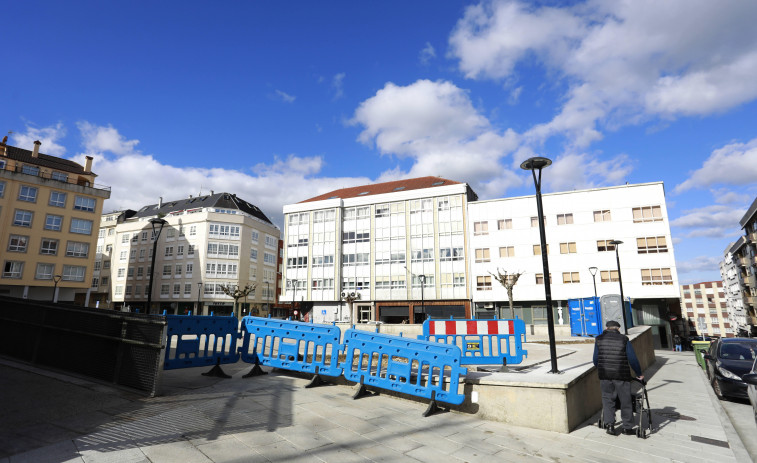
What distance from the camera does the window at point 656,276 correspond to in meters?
37.3

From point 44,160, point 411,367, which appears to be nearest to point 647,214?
point 411,367

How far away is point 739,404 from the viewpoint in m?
8.77

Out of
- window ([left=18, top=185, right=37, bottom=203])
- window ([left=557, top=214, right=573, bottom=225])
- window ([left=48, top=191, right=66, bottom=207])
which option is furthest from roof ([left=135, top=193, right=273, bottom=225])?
window ([left=557, top=214, right=573, bottom=225])

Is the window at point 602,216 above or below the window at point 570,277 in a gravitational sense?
above

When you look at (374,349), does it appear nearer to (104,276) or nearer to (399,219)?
(399,219)

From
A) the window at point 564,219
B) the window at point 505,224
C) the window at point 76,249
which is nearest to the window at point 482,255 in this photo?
the window at point 505,224

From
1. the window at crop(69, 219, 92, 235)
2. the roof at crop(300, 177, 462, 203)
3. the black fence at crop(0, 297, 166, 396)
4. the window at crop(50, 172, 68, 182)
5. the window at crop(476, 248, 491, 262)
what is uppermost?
the roof at crop(300, 177, 462, 203)

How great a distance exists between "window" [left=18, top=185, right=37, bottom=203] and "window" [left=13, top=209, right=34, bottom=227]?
133 centimetres

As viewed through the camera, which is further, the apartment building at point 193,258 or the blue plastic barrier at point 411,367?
the apartment building at point 193,258

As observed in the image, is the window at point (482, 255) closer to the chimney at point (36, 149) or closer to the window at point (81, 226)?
the window at point (81, 226)

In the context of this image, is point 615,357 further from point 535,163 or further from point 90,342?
point 90,342

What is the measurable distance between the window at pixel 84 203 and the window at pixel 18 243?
225 inches

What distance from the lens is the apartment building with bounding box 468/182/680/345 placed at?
3797cm

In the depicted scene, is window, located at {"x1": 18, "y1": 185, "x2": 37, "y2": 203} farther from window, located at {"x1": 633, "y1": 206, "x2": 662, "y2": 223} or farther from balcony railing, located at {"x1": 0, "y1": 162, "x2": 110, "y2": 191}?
window, located at {"x1": 633, "y1": 206, "x2": 662, "y2": 223}
